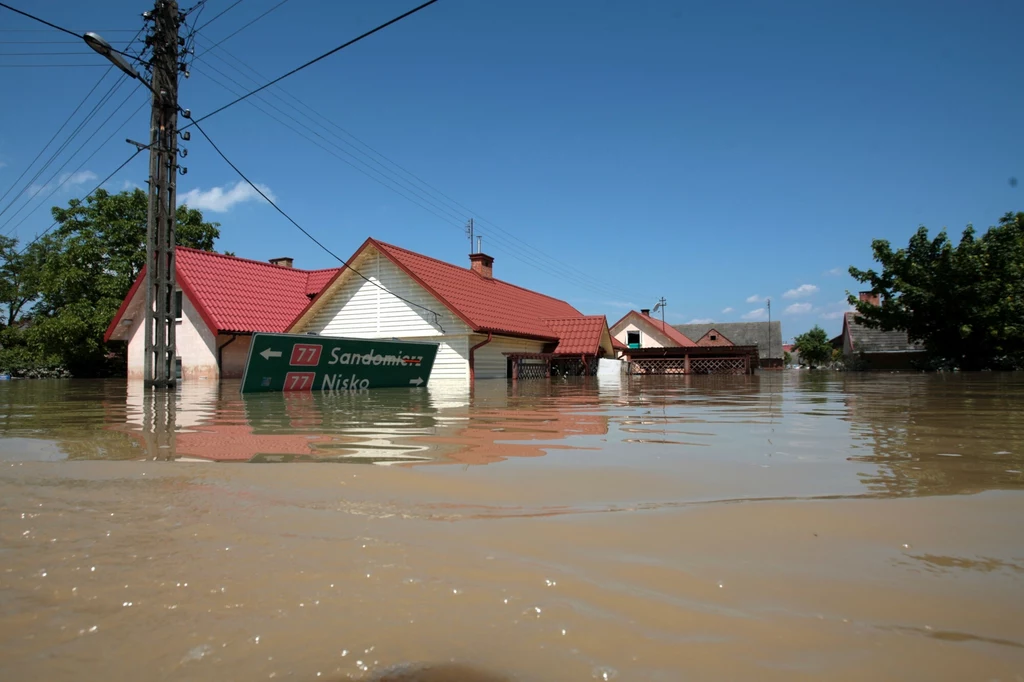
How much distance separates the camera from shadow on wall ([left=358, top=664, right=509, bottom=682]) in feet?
4.94

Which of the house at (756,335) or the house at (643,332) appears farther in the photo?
the house at (756,335)

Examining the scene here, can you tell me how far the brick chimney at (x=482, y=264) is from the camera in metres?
27.9

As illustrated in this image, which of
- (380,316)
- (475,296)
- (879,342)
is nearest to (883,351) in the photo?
(879,342)

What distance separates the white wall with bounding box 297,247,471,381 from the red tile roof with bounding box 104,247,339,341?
2175 mm

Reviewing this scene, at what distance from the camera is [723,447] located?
4746 millimetres

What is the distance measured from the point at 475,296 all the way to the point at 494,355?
286cm

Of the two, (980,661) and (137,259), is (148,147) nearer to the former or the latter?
(980,661)

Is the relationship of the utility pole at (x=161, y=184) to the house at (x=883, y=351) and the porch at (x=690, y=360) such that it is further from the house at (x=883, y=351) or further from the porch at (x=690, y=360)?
the house at (x=883, y=351)

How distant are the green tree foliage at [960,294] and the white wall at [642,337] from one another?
16646 mm

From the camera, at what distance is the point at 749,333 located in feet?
225

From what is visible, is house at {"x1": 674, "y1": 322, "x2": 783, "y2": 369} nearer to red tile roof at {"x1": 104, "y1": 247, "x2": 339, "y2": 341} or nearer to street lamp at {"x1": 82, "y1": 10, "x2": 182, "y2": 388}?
red tile roof at {"x1": 104, "y1": 247, "x2": 339, "y2": 341}

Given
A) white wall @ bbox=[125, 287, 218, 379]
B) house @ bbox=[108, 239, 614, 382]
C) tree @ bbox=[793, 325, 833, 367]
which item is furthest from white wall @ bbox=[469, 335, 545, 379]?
tree @ bbox=[793, 325, 833, 367]

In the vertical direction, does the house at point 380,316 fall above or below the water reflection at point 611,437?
above

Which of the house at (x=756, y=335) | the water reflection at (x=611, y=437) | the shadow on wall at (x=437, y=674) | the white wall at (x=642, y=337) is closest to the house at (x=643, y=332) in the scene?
the white wall at (x=642, y=337)
